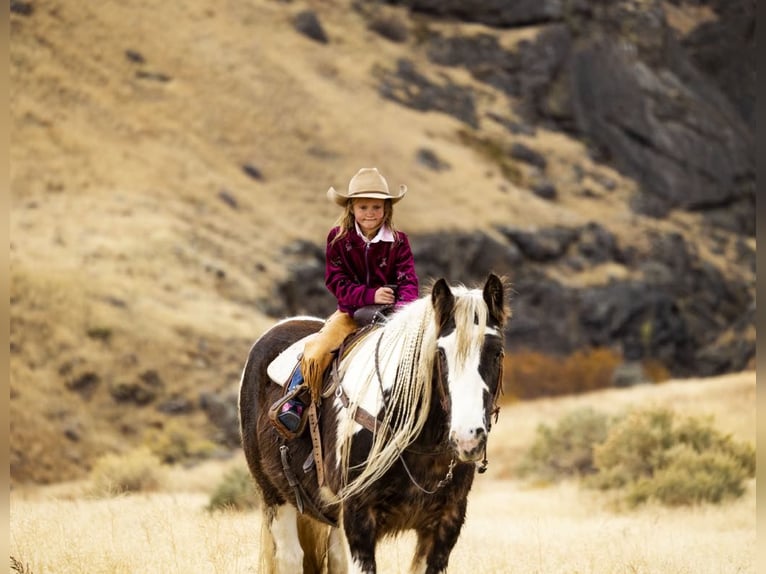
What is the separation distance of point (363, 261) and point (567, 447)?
16953 millimetres

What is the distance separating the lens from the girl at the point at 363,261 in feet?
24.5

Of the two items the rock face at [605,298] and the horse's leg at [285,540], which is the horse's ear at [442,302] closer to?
the horse's leg at [285,540]

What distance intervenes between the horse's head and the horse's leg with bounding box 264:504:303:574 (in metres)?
2.34

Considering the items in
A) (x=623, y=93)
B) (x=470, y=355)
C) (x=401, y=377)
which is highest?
(x=470, y=355)

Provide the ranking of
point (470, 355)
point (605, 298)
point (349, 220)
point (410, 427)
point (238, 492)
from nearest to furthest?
point (470, 355)
point (410, 427)
point (349, 220)
point (238, 492)
point (605, 298)

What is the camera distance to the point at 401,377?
6.65m

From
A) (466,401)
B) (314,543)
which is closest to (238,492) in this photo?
(314,543)

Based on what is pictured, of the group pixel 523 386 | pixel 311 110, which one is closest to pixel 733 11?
pixel 311 110

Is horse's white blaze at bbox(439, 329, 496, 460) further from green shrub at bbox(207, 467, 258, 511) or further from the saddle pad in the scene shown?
green shrub at bbox(207, 467, 258, 511)

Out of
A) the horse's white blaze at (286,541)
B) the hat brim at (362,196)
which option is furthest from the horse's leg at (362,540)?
the hat brim at (362,196)

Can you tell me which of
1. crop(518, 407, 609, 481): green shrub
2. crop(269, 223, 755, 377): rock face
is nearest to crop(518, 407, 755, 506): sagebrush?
crop(518, 407, 609, 481): green shrub

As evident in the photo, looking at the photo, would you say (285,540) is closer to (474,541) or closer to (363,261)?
(363,261)

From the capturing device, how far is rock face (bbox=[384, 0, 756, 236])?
89500mm

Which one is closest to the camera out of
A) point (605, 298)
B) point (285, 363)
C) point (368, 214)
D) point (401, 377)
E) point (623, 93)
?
point (401, 377)
